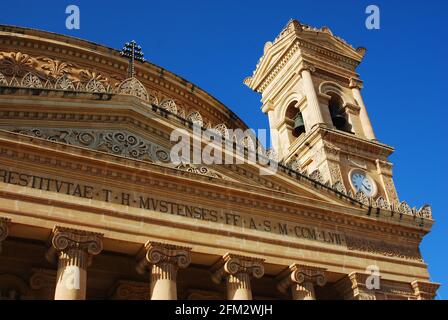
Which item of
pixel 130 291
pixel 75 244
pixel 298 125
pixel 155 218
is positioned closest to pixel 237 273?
pixel 155 218

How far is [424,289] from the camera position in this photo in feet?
58.2

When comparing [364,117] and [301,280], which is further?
[364,117]

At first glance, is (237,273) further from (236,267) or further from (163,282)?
(163,282)

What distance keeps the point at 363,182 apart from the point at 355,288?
30.5ft

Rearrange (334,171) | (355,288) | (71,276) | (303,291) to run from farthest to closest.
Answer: (334,171)
(355,288)
(303,291)
(71,276)

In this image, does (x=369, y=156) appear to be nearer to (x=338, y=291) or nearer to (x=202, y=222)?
(x=338, y=291)

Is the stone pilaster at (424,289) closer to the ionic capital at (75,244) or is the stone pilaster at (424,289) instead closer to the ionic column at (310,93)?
the ionic capital at (75,244)

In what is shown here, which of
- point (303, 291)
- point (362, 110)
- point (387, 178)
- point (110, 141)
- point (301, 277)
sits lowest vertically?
point (303, 291)

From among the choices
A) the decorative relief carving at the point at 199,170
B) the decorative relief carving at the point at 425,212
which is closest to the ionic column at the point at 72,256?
the decorative relief carving at the point at 199,170

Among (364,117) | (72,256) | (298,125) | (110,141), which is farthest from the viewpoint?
(298,125)

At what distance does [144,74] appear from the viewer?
2358 centimetres

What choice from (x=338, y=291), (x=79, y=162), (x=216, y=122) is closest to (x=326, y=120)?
(x=216, y=122)

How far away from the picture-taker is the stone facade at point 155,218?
1345 cm

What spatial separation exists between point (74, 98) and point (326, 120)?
47.0 ft
